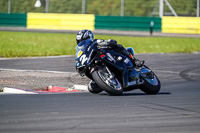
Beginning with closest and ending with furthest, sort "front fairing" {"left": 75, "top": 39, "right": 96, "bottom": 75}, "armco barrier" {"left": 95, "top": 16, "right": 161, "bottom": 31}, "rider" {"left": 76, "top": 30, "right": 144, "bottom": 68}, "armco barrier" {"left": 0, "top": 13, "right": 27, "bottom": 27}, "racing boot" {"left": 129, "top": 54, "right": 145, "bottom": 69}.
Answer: "front fairing" {"left": 75, "top": 39, "right": 96, "bottom": 75} < "rider" {"left": 76, "top": 30, "right": 144, "bottom": 68} < "racing boot" {"left": 129, "top": 54, "right": 145, "bottom": 69} < "armco barrier" {"left": 95, "top": 16, "right": 161, "bottom": 31} < "armco barrier" {"left": 0, "top": 13, "right": 27, "bottom": 27}

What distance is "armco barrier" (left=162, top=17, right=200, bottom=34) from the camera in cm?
3562

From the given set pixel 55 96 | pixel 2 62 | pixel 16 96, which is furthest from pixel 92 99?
pixel 2 62

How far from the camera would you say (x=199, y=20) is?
3531cm

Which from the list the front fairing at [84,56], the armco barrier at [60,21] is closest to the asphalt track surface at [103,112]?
the front fairing at [84,56]

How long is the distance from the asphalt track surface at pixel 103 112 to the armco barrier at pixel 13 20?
28692 mm

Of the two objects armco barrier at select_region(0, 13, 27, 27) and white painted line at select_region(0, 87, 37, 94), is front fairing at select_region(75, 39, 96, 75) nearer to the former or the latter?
white painted line at select_region(0, 87, 37, 94)

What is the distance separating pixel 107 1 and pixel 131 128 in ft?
116

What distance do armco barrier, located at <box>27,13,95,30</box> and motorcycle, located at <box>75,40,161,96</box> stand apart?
2769cm

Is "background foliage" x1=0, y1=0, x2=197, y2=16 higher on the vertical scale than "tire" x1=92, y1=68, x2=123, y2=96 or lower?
higher

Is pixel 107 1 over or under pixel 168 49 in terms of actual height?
over

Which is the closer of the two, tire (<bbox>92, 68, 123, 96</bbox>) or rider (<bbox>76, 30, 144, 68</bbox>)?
tire (<bbox>92, 68, 123, 96</bbox>)

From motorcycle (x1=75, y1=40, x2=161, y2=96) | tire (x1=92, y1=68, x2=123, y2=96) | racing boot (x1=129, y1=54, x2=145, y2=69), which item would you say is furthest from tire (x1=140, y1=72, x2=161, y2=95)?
tire (x1=92, y1=68, x2=123, y2=96)

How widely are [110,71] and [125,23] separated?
95.6 ft

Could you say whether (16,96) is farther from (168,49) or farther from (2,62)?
(168,49)
